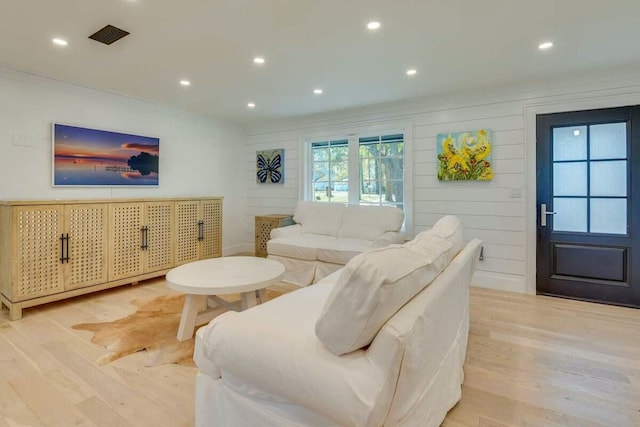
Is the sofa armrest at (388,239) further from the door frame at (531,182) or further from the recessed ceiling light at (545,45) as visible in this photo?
the recessed ceiling light at (545,45)

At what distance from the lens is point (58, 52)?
281 cm

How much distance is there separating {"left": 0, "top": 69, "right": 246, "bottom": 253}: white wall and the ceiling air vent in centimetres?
143

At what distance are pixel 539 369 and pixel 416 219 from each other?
2.37m

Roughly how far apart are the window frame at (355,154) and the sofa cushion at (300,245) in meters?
1.01

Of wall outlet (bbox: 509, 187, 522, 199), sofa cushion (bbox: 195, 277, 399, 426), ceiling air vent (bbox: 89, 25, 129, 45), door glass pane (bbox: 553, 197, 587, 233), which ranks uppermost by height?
ceiling air vent (bbox: 89, 25, 129, 45)

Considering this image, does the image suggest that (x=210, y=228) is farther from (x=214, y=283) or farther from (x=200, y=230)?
(x=214, y=283)

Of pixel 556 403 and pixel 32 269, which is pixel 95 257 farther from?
pixel 556 403

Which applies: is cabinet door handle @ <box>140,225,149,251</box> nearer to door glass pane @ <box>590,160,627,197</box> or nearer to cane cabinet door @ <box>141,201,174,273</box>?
cane cabinet door @ <box>141,201,174,273</box>

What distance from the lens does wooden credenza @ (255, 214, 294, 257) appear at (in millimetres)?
4840

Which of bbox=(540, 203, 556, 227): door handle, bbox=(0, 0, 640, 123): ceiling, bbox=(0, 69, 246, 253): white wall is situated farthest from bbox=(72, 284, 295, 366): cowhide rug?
A: bbox=(540, 203, 556, 227): door handle

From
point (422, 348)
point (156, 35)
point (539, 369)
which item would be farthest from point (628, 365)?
point (156, 35)

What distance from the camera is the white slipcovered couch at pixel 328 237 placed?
12.1 ft

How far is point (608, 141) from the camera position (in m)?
3.23

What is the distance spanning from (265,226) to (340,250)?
171 cm
